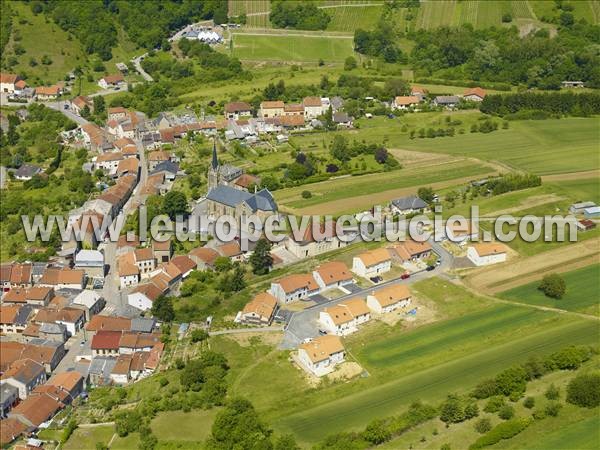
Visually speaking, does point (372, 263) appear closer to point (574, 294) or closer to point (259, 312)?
point (259, 312)

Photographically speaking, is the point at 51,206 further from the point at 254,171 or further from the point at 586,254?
the point at 586,254

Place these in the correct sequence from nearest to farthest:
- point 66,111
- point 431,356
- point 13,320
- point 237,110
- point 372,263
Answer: point 431,356 → point 13,320 → point 372,263 → point 237,110 → point 66,111

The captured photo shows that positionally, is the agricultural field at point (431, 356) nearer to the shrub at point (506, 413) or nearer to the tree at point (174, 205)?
the shrub at point (506, 413)

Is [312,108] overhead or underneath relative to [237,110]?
overhead

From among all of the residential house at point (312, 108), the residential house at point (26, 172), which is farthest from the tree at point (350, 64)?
the residential house at point (26, 172)

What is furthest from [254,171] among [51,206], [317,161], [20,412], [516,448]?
[516,448]

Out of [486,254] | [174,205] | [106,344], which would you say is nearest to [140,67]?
[174,205]
